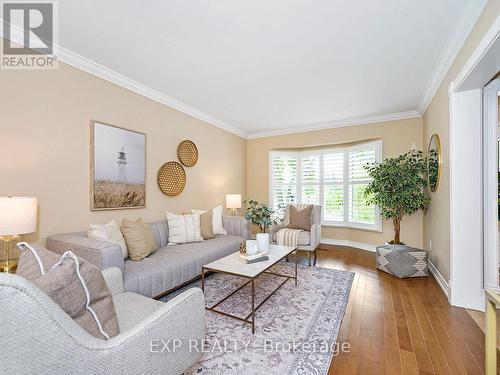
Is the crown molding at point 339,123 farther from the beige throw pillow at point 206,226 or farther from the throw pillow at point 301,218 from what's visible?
the beige throw pillow at point 206,226

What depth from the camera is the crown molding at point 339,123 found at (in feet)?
13.1

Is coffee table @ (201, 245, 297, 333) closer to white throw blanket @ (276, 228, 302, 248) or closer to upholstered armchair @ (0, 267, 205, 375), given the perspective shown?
upholstered armchair @ (0, 267, 205, 375)

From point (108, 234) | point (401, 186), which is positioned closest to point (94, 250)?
point (108, 234)

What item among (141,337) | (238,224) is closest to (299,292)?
(238,224)

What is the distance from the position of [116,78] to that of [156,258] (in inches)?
85.1

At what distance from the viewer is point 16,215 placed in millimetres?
1667

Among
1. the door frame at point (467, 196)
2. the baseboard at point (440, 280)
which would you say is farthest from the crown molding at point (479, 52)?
the baseboard at point (440, 280)

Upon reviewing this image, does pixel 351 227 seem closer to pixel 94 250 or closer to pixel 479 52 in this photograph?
pixel 479 52

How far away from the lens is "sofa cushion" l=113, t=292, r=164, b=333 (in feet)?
4.14

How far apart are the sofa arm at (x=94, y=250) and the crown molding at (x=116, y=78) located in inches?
70.7

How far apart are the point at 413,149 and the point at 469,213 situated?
1948 millimetres

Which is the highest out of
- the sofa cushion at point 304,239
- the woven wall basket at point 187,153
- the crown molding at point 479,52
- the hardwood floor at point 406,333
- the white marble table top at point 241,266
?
the crown molding at point 479,52

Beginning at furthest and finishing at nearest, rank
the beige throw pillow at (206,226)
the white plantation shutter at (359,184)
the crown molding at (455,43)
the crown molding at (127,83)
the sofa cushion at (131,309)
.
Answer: the white plantation shutter at (359,184), the beige throw pillow at (206,226), the crown molding at (127,83), the crown molding at (455,43), the sofa cushion at (131,309)

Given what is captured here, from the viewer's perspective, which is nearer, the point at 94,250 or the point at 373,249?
the point at 94,250
